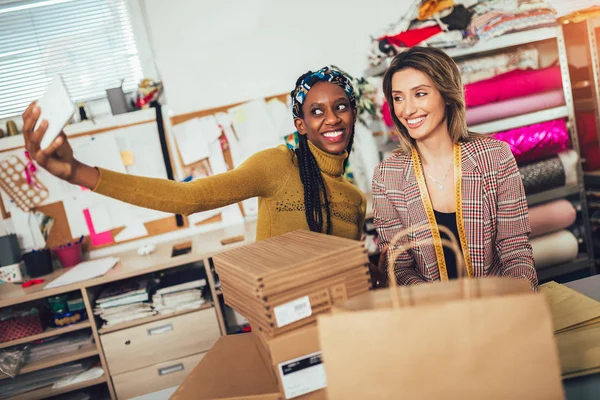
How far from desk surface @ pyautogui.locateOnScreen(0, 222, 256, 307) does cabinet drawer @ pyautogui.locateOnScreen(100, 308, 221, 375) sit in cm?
27

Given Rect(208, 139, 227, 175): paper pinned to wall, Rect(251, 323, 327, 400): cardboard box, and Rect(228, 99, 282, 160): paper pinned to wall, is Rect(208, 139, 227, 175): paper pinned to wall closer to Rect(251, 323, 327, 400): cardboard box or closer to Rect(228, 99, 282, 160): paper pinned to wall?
Rect(228, 99, 282, 160): paper pinned to wall

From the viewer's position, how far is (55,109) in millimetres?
895

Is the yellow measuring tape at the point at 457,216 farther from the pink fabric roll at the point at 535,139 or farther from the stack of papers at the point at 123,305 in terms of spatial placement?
the stack of papers at the point at 123,305

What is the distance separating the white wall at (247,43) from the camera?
281 centimetres

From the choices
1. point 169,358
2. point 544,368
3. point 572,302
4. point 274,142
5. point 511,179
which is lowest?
point 169,358

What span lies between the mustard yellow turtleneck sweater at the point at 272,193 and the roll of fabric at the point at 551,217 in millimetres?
1331

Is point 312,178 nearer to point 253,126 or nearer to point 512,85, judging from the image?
point 253,126

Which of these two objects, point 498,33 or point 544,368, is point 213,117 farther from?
point 544,368

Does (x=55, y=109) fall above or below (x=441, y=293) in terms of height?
above

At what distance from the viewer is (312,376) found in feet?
3.15

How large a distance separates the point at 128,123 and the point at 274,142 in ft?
2.75

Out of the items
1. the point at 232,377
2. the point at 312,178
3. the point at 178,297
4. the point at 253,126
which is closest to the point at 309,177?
the point at 312,178

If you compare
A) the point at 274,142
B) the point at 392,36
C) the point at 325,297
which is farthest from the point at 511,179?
the point at 274,142

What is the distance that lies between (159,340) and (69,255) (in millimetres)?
756
